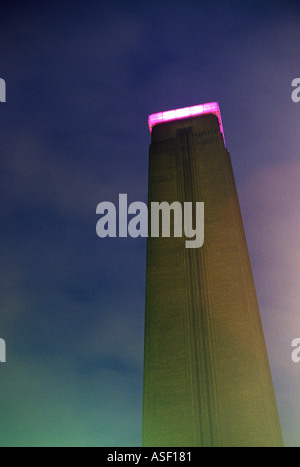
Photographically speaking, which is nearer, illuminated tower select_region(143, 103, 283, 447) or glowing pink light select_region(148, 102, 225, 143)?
illuminated tower select_region(143, 103, 283, 447)

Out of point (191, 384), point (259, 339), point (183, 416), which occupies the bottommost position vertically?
point (183, 416)

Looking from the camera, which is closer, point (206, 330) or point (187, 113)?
point (206, 330)

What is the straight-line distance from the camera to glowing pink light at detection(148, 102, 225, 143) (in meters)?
64.4

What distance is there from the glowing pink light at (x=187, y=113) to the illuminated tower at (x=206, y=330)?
25.2 ft

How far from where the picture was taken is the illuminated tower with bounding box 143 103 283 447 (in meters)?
39.0

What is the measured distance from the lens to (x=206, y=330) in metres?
44.8

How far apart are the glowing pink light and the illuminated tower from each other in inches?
302

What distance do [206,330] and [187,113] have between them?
36272 mm

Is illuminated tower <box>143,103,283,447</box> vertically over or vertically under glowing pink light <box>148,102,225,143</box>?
under
